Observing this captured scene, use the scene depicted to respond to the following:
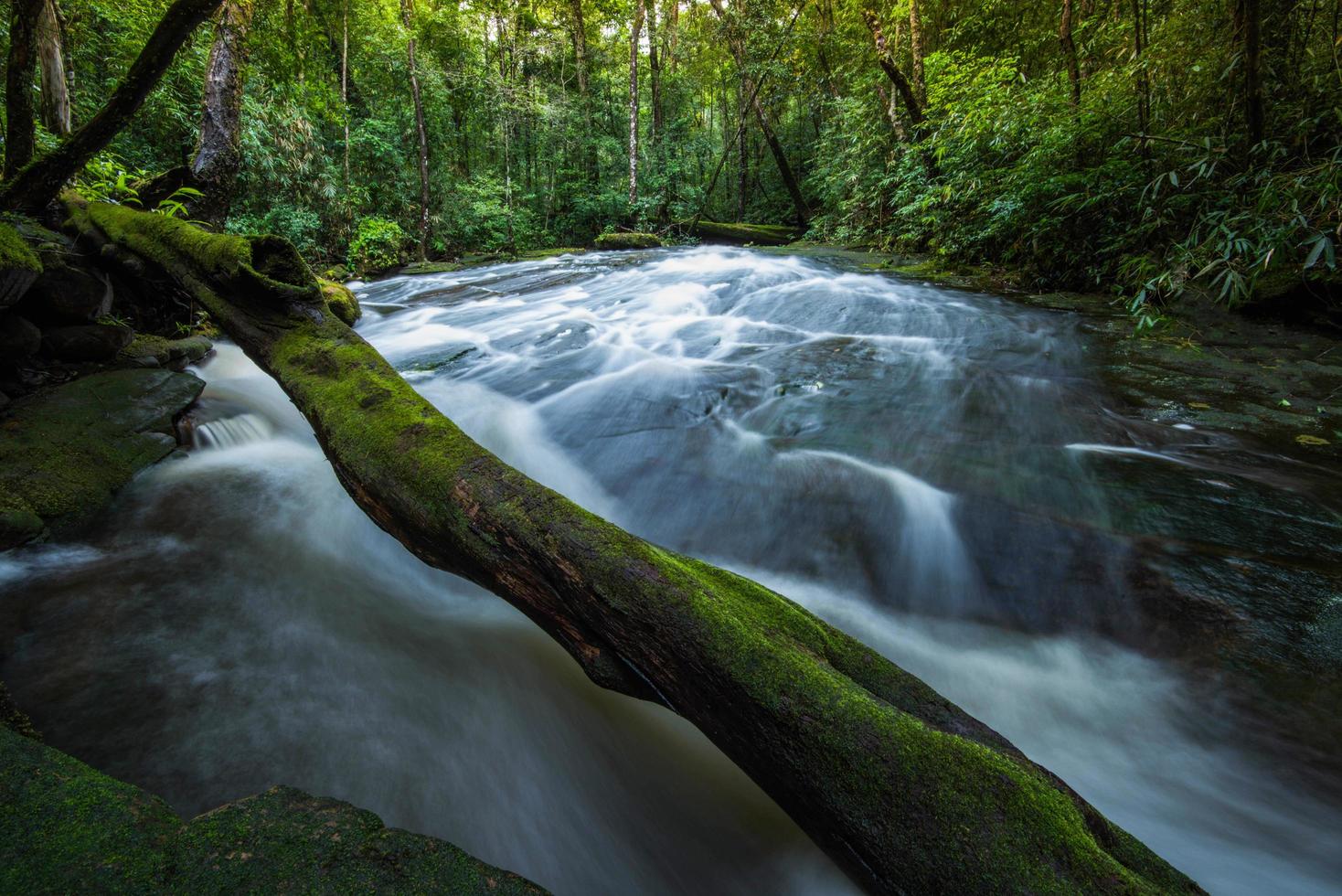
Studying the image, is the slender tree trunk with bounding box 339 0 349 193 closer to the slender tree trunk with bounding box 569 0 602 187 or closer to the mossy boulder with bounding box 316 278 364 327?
the mossy boulder with bounding box 316 278 364 327

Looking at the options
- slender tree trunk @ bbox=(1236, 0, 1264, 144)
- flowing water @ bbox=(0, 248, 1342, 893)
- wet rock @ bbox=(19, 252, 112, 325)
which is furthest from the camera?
slender tree trunk @ bbox=(1236, 0, 1264, 144)

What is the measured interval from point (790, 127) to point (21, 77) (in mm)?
24751

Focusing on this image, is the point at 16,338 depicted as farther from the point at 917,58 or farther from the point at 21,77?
the point at 917,58

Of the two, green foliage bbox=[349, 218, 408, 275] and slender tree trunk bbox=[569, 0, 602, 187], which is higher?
slender tree trunk bbox=[569, 0, 602, 187]

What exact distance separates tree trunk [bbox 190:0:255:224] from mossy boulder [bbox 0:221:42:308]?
134 inches

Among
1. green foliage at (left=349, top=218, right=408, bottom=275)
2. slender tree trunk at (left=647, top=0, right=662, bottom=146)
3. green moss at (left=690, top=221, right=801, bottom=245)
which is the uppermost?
Answer: slender tree trunk at (left=647, top=0, right=662, bottom=146)

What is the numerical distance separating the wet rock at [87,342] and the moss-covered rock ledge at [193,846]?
4.12 metres

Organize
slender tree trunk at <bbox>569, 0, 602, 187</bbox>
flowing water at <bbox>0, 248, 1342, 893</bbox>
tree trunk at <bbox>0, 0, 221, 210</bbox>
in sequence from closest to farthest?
flowing water at <bbox>0, 248, 1342, 893</bbox> → tree trunk at <bbox>0, 0, 221, 210</bbox> → slender tree trunk at <bbox>569, 0, 602, 187</bbox>

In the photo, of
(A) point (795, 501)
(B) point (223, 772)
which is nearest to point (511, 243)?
(A) point (795, 501)

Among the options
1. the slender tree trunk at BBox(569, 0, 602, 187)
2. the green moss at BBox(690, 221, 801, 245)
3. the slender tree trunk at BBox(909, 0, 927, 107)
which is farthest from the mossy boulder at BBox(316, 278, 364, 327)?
the slender tree trunk at BBox(569, 0, 602, 187)

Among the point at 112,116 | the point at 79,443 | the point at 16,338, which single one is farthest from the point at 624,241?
the point at 79,443

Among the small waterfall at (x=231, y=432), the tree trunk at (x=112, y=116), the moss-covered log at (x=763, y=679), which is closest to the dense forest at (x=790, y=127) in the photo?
the tree trunk at (x=112, y=116)

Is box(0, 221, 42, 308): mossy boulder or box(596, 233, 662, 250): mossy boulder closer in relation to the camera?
box(0, 221, 42, 308): mossy boulder

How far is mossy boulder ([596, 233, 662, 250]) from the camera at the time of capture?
52.9ft
